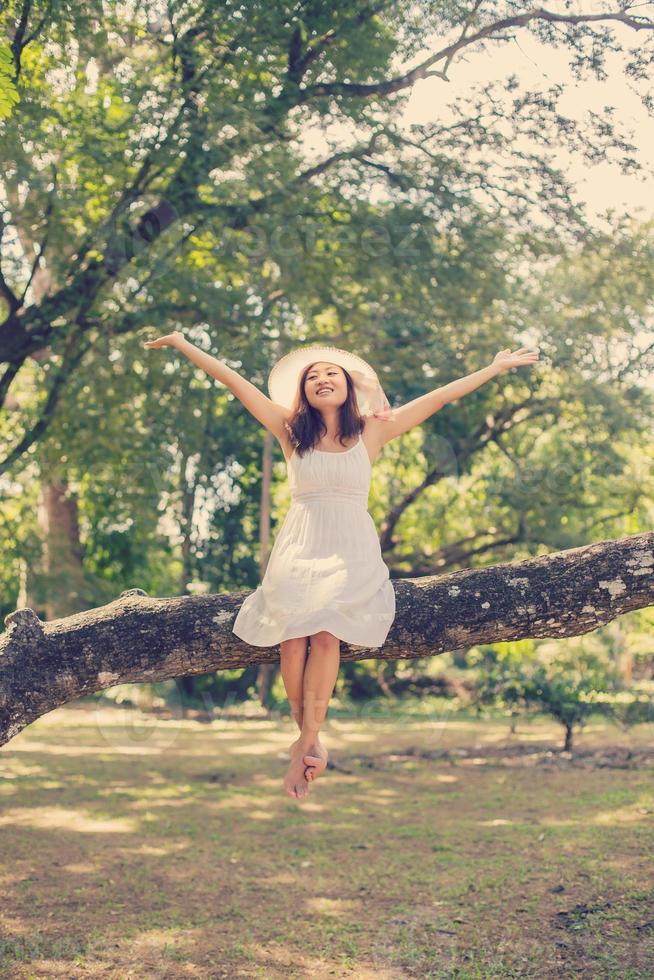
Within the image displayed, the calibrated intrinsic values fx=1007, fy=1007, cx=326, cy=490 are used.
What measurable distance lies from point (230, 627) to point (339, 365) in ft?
4.87

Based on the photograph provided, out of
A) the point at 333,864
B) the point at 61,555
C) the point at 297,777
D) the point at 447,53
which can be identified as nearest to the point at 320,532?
the point at 297,777

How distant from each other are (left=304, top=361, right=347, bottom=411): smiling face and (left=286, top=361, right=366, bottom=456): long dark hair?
0.04m

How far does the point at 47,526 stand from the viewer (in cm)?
1950

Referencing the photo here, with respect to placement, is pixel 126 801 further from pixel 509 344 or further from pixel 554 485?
pixel 554 485

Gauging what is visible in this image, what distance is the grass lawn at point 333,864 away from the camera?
5852mm

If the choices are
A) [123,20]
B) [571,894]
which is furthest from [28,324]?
[571,894]

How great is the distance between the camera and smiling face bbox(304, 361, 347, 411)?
4.99 meters

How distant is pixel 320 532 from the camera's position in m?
4.68

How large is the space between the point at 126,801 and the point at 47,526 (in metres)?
9.90

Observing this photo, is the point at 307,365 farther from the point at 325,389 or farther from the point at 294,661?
the point at 294,661

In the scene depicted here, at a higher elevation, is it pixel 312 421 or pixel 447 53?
pixel 447 53
